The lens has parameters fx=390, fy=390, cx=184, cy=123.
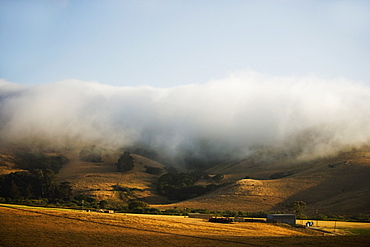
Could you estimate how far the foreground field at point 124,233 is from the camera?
3478 cm

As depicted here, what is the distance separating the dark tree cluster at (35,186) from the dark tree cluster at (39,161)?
67.5ft

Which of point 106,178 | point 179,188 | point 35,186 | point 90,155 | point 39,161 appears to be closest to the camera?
point 35,186

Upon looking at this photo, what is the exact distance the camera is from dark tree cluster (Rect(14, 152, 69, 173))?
122 meters

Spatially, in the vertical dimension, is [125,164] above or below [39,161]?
above

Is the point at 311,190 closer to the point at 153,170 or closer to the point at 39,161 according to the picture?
the point at 153,170

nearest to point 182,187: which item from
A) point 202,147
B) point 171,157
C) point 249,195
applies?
point 249,195

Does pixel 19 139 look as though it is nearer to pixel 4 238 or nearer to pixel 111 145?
pixel 111 145

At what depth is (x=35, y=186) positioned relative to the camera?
9700 centimetres

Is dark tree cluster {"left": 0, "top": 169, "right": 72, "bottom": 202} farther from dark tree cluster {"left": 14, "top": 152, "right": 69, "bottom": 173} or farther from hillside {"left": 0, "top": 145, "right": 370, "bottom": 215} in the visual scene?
dark tree cluster {"left": 14, "top": 152, "right": 69, "bottom": 173}

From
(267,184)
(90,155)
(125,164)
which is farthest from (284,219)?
(90,155)

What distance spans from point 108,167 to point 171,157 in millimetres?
51715

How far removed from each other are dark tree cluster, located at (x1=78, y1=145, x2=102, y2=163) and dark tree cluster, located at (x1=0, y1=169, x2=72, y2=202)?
34719 millimetres

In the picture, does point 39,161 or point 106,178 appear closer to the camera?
point 106,178

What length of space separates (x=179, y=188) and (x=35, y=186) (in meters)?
39.0
